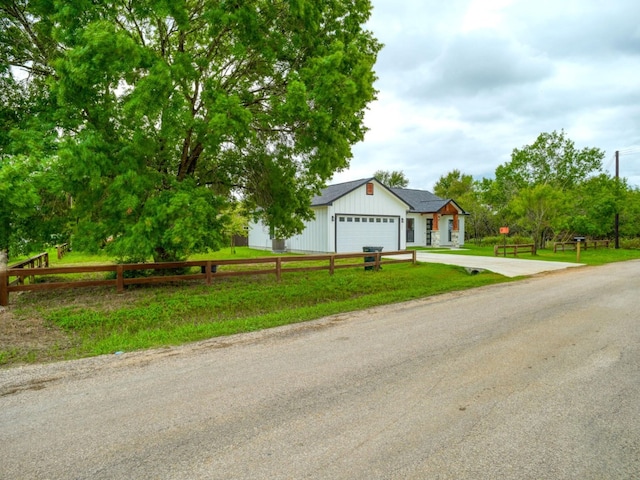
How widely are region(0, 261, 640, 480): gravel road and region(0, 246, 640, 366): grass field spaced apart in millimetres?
853

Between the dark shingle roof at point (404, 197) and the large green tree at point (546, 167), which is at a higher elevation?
the large green tree at point (546, 167)

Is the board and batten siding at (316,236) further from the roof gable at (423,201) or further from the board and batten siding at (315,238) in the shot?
the roof gable at (423,201)

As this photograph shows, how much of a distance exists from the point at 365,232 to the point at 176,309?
1513 cm

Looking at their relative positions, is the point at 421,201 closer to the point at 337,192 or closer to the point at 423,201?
the point at 423,201

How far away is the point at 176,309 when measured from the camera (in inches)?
309

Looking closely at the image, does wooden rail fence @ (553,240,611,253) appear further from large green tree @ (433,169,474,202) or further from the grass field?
large green tree @ (433,169,474,202)

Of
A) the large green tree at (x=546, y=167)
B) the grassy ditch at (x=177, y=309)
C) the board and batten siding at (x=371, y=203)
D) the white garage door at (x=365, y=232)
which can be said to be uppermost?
the large green tree at (x=546, y=167)

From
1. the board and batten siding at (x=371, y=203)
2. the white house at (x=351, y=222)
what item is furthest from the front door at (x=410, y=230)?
the board and batten siding at (x=371, y=203)

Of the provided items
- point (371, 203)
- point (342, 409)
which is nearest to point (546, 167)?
point (371, 203)

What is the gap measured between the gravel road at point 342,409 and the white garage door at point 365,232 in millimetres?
14806

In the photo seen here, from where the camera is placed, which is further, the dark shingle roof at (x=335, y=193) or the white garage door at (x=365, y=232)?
the white garage door at (x=365, y=232)

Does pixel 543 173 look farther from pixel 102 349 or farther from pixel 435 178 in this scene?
pixel 102 349

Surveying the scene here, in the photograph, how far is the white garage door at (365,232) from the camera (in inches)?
816

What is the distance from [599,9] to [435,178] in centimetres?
4851
